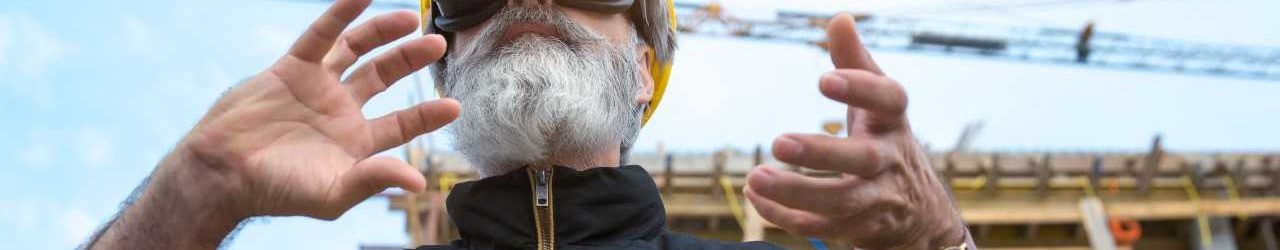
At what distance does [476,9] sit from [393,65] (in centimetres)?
97

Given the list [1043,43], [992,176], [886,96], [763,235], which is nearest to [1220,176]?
[992,176]

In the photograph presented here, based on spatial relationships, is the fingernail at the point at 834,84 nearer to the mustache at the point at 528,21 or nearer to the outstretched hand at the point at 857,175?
the outstretched hand at the point at 857,175

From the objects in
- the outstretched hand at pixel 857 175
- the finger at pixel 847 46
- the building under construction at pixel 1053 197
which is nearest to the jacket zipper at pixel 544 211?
the outstretched hand at pixel 857 175

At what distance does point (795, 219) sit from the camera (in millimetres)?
1766

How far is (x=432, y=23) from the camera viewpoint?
3.56m

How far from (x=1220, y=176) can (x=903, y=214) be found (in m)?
8.99

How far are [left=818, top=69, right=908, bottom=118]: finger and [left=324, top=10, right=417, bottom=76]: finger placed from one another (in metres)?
0.94

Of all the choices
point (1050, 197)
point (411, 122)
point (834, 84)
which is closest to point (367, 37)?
point (411, 122)

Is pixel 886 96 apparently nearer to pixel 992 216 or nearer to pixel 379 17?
pixel 379 17

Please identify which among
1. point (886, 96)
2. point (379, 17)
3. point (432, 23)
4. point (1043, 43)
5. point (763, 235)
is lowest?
point (763, 235)

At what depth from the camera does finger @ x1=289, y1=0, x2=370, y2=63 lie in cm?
207

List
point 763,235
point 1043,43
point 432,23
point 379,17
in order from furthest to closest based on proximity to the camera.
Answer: point 1043,43
point 763,235
point 432,23
point 379,17

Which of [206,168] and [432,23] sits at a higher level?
[432,23]

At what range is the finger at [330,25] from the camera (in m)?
2.07
